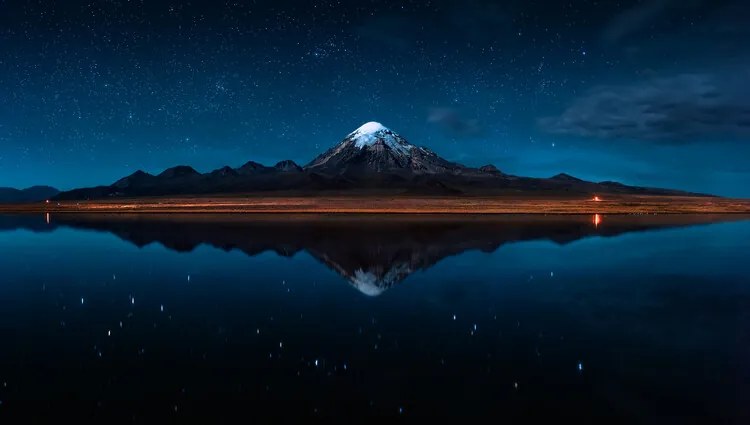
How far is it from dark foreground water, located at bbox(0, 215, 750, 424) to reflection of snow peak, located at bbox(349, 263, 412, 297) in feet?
0.38

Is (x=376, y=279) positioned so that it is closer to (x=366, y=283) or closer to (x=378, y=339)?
(x=366, y=283)

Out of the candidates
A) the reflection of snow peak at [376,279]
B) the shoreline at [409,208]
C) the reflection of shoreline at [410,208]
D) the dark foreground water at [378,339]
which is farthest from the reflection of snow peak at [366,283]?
the reflection of shoreline at [410,208]

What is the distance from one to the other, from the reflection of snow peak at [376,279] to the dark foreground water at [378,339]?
0.12 metres

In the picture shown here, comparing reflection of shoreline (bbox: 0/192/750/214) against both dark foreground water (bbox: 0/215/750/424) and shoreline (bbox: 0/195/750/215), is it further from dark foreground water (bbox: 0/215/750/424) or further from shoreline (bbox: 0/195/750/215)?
dark foreground water (bbox: 0/215/750/424)

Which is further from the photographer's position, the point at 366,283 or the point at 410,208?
the point at 410,208

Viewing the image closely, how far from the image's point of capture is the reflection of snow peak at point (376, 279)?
808 inches

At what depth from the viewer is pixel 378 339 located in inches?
541

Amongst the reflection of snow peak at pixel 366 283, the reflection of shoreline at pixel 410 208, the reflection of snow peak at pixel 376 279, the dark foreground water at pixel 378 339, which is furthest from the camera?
the reflection of shoreline at pixel 410 208

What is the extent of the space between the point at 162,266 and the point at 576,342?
69.9 ft

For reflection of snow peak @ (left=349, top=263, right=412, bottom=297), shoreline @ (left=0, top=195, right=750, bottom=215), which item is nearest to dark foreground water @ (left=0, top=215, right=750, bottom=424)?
reflection of snow peak @ (left=349, top=263, right=412, bottom=297)

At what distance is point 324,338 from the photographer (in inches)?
547

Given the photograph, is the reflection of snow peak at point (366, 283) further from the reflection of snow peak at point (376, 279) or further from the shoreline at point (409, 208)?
the shoreline at point (409, 208)

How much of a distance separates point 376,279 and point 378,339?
29.2 ft

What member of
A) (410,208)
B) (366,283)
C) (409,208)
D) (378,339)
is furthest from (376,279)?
(409,208)
